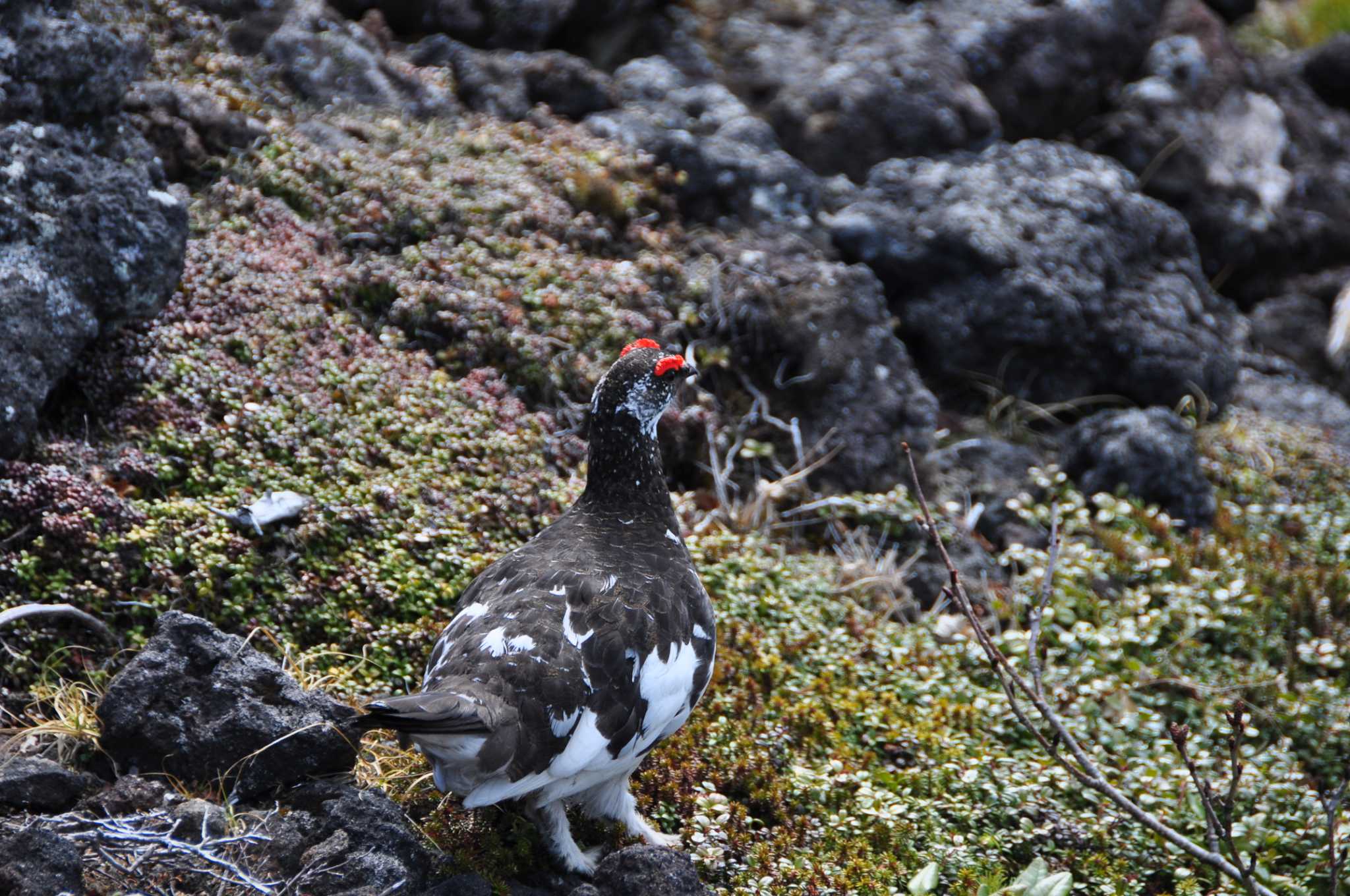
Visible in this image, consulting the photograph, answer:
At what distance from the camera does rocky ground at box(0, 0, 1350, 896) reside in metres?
4.06

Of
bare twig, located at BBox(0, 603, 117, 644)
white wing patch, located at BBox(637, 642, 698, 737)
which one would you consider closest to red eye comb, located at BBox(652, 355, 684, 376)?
white wing patch, located at BBox(637, 642, 698, 737)

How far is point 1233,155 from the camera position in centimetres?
984

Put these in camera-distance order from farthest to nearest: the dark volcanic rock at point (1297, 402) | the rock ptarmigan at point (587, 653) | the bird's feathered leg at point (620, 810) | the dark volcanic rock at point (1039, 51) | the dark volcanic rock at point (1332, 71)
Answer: the dark volcanic rock at point (1332, 71) → the dark volcanic rock at point (1039, 51) → the dark volcanic rock at point (1297, 402) → the bird's feathered leg at point (620, 810) → the rock ptarmigan at point (587, 653)

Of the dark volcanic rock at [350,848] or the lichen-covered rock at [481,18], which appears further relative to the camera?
the lichen-covered rock at [481,18]

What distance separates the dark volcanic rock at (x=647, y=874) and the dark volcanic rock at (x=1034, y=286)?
4.85m

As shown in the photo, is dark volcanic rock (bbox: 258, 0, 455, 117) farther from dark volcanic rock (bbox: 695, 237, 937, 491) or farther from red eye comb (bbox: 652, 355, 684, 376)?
red eye comb (bbox: 652, 355, 684, 376)

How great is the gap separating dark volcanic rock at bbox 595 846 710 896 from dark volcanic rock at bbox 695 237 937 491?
10.9ft

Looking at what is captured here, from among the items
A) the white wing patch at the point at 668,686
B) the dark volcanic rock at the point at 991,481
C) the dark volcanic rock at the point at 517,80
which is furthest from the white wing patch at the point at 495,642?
the dark volcanic rock at the point at 517,80

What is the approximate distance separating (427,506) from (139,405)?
1342mm

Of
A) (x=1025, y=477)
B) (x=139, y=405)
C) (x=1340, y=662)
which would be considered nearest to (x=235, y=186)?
(x=139, y=405)

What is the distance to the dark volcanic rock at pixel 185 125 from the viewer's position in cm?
634

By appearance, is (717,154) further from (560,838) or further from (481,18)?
(560,838)

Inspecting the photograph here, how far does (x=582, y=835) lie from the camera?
4.06 meters

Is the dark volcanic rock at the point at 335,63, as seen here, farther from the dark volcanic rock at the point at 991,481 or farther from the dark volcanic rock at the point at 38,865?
the dark volcanic rock at the point at 38,865
